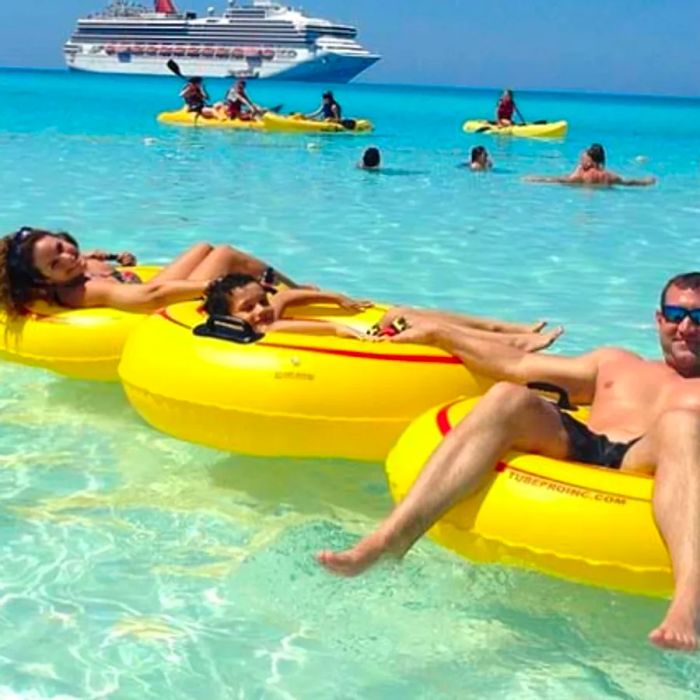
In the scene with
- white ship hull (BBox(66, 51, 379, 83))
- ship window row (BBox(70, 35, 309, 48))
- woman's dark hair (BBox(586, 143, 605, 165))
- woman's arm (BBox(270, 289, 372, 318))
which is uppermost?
ship window row (BBox(70, 35, 309, 48))

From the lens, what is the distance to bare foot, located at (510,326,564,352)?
12.7 feet

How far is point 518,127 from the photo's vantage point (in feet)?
70.0

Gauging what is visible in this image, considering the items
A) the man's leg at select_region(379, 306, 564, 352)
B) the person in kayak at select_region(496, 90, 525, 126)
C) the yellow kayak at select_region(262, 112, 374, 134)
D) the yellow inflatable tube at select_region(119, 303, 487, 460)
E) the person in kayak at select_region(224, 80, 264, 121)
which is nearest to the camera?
the yellow inflatable tube at select_region(119, 303, 487, 460)

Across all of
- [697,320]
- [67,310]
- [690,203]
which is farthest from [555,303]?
[690,203]

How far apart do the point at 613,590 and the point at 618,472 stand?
0.96 ft

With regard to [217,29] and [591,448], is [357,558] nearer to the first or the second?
[591,448]

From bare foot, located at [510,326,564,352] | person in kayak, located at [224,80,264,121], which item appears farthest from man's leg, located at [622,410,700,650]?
person in kayak, located at [224,80,264,121]

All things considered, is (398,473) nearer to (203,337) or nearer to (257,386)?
(257,386)

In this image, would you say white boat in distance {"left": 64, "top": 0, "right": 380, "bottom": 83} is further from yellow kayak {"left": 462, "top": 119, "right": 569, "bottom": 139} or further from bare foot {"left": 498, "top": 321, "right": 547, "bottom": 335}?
bare foot {"left": 498, "top": 321, "right": 547, "bottom": 335}

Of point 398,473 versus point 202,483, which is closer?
point 398,473

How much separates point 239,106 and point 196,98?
0.83m

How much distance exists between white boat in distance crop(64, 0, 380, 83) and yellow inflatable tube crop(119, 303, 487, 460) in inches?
2636

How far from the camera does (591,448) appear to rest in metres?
3.13

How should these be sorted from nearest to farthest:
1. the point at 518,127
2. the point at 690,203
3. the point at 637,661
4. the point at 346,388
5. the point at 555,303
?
the point at 637,661 → the point at 346,388 → the point at 555,303 → the point at 690,203 → the point at 518,127
